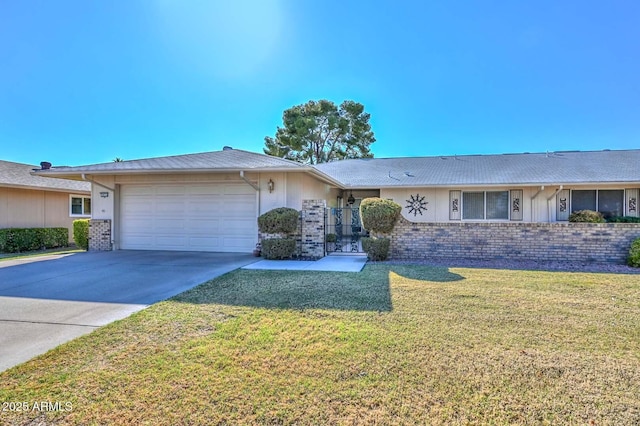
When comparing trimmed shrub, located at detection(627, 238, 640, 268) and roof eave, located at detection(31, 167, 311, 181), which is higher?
roof eave, located at detection(31, 167, 311, 181)

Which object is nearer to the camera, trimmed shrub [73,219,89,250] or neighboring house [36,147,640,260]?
neighboring house [36,147,640,260]

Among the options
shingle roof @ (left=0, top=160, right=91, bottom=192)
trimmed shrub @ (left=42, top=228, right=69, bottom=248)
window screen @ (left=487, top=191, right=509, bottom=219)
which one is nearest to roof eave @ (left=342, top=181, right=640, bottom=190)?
window screen @ (left=487, top=191, right=509, bottom=219)

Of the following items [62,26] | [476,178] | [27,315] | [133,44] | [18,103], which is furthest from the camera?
[18,103]

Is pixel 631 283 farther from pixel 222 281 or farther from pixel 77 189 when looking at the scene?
pixel 77 189

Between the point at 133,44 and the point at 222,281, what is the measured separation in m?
9.74

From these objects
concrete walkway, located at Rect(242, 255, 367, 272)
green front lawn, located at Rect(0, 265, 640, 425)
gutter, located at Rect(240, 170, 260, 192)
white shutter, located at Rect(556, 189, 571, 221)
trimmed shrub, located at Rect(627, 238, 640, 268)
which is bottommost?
green front lawn, located at Rect(0, 265, 640, 425)

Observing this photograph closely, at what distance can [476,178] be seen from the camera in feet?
45.8

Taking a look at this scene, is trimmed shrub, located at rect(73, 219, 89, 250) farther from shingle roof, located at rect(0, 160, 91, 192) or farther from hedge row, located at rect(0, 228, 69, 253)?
shingle roof, located at rect(0, 160, 91, 192)

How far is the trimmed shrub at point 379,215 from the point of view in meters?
10.0

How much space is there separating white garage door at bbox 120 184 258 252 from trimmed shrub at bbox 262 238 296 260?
1312 mm

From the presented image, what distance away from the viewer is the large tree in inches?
1152

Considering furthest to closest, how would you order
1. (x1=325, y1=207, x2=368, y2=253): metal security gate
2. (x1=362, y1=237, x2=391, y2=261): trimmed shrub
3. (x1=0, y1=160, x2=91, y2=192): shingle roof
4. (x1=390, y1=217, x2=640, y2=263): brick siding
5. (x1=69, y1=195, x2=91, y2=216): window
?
(x1=69, y1=195, x2=91, y2=216): window → (x1=0, y1=160, x2=91, y2=192): shingle roof → (x1=325, y1=207, x2=368, y2=253): metal security gate → (x1=362, y1=237, x2=391, y2=261): trimmed shrub → (x1=390, y1=217, x2=640, y2=263): brick siding

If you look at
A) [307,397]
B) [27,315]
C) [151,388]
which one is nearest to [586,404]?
[307,397]

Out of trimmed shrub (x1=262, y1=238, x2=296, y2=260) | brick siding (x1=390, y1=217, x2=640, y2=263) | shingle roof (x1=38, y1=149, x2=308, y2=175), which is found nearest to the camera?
brick siding (x1=390, y1=217, x2=640, y2=263)
